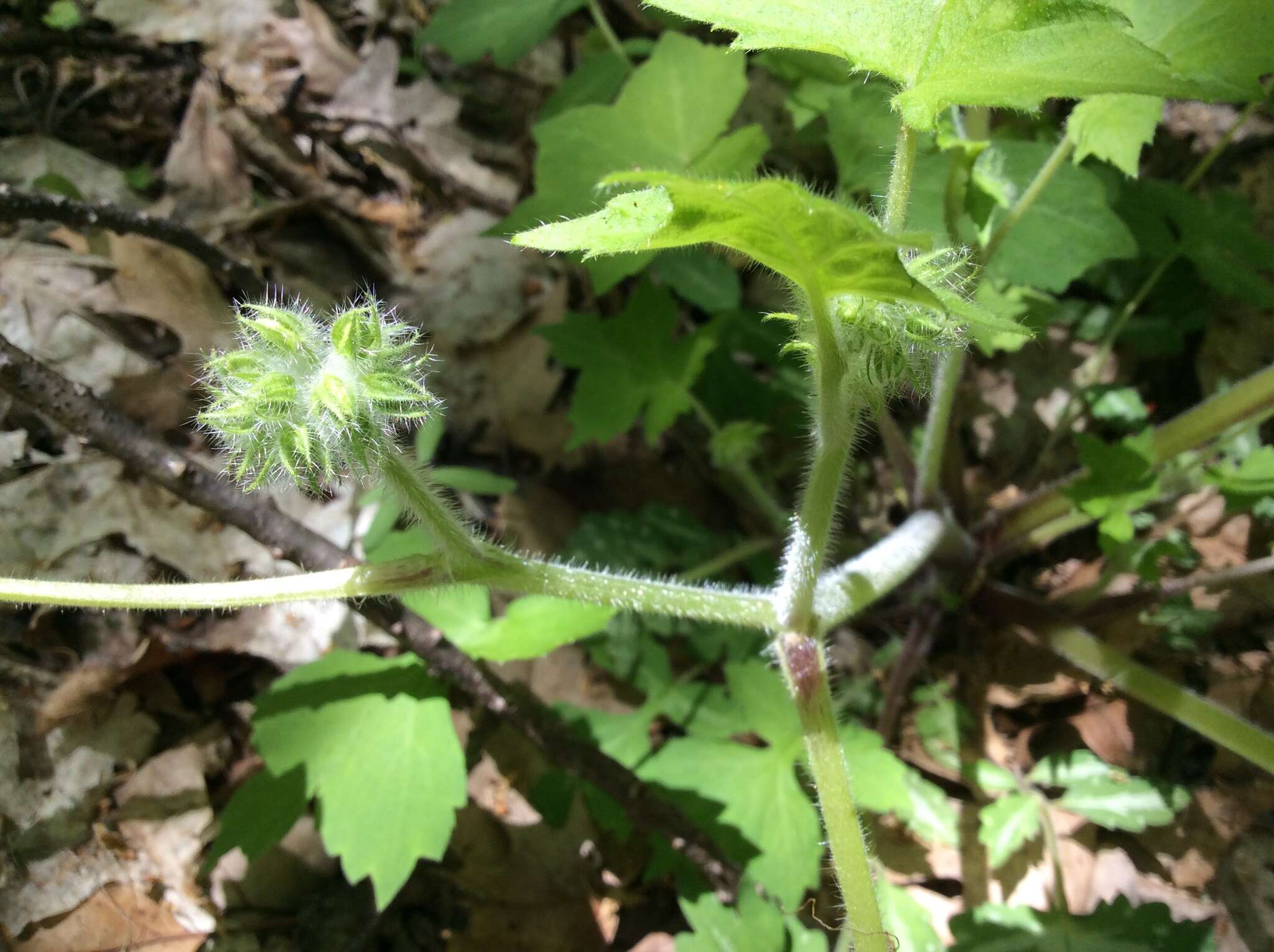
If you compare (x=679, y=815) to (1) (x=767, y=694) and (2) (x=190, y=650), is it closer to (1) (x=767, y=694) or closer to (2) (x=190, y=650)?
(1) (x=767, y=694)

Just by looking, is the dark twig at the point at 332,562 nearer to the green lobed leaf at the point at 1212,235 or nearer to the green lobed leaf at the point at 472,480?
the green lobed leaf at the point at 472,480

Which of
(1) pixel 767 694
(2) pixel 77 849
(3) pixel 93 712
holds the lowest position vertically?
(2) pixel 77 849

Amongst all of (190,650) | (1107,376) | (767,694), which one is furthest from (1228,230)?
(190,650)

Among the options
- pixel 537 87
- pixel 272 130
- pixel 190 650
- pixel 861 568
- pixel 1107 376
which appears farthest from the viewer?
pixel 537 87

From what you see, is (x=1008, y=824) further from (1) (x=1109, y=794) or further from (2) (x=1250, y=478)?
(2) (x=1250, y=478)

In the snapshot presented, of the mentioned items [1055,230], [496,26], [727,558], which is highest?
[1055,230]

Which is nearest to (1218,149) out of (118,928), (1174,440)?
(1174,440)
